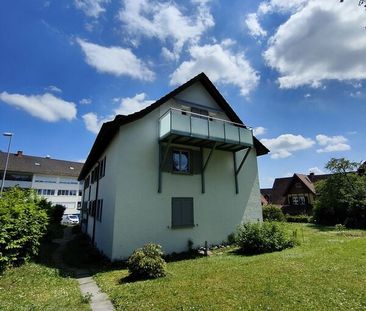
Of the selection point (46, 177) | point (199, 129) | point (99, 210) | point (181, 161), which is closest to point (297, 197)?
point (181, 161)

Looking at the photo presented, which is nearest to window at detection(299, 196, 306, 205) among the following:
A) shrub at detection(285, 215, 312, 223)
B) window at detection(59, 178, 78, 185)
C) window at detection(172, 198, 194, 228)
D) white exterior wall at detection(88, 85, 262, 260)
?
shrub at detection(285, 215, 312, 223)

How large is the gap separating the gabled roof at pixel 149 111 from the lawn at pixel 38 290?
7371 mm

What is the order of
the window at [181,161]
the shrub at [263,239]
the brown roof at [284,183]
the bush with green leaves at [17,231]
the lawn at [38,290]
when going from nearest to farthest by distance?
the lawn at [38,290]
the bush with green leaves at [17,231]
the shrub at [263,239]
the window at [181,161]
the brown roof at [284,183]

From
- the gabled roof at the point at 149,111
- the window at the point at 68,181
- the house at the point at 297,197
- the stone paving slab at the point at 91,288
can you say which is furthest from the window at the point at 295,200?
the window at the point at 68,181

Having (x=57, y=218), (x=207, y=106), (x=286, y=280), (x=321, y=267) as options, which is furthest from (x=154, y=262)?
(x=57, y=218)

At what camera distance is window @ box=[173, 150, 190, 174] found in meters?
15.2

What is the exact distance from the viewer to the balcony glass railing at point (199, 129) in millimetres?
13516

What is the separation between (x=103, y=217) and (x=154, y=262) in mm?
7193

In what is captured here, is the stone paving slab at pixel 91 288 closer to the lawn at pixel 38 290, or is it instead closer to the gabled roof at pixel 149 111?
the lawn at pixel 38 290

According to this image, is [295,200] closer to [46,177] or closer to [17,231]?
[17,231]

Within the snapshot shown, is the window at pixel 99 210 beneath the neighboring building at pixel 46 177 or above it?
beneath

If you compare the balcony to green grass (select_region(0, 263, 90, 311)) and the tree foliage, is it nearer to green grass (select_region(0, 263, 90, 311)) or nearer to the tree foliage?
green grass (select_region(0, 263, 90, 311))

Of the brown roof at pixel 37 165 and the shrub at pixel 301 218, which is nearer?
the shrub at pixel 301 218

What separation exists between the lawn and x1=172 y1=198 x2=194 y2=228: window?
599 centimetres
